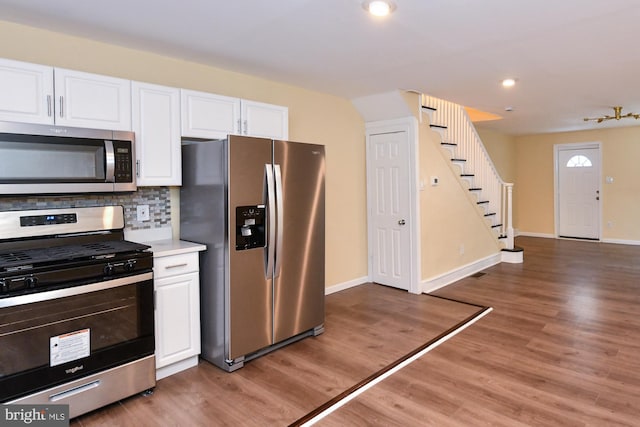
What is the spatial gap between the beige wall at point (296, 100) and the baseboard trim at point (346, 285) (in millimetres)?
51

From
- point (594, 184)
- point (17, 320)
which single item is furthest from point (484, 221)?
point (17, 320)

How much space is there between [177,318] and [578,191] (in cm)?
854

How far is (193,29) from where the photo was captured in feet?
8.60

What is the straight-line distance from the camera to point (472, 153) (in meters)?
5.82

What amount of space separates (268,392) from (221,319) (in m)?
0.60

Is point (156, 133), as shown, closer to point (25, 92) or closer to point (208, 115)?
point (208, 115)

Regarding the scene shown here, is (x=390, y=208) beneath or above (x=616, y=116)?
beneath

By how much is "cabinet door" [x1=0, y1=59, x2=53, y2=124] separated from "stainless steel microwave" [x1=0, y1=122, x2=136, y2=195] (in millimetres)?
65

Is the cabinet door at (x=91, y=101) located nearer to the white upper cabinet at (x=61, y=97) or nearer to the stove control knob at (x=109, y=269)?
the white upper cabinet at (x=61, y=97)

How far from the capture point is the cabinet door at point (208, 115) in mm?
2926

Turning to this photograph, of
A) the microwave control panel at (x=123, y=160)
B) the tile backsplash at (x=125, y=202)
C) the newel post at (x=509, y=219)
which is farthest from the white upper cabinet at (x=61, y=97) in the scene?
the newel post at (x=509, y=219)

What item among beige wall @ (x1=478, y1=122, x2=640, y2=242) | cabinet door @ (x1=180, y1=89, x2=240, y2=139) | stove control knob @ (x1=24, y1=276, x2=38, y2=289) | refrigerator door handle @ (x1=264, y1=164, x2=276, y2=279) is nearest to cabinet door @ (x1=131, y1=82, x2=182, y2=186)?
cabinet door @ (x1=180, y1=89, x2=240, y2=139)

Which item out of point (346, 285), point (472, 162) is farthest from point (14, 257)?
point (472, 162)

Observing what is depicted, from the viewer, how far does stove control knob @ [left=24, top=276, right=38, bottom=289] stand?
1962mm
